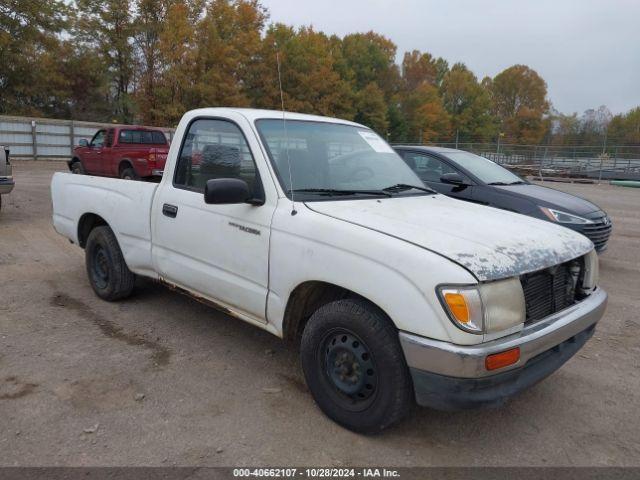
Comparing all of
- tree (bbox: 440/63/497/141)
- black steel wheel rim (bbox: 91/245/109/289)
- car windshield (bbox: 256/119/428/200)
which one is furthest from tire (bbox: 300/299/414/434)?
tree (bbox: 440/63/497/141)

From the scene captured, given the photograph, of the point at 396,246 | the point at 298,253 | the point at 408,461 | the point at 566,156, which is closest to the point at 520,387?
the point at 408,461

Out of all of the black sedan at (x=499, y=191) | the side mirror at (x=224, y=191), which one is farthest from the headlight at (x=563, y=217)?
the side mirror at (x=224, y=191)

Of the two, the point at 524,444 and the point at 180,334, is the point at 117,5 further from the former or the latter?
the point at 524,444

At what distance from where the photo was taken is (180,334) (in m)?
4.29

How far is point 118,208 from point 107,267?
0.67 meters

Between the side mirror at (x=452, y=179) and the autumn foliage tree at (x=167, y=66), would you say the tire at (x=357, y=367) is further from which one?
the autumn foliage tree at (x=167, y=66)

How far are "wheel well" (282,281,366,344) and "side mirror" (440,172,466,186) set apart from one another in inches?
160

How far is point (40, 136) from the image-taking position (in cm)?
2425

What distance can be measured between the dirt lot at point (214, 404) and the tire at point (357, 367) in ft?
0.51

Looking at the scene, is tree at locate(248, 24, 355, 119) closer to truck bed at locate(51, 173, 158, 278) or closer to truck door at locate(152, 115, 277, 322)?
truck bed at locate(51, 173, 158, 278)

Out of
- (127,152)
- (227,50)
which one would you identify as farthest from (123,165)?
(227,50)

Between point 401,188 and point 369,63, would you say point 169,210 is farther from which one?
point 369,63

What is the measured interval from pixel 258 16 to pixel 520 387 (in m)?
35.5

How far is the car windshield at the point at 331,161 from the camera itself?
344 cm
